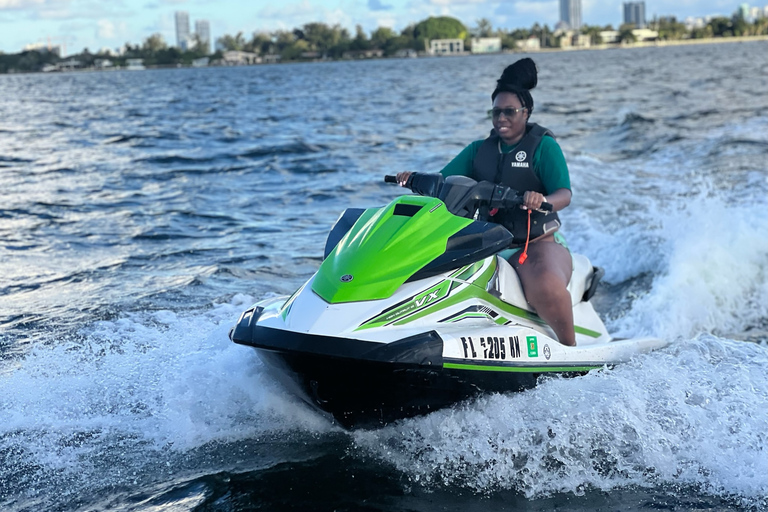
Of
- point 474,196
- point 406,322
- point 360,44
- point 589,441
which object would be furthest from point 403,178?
→ point 360,44

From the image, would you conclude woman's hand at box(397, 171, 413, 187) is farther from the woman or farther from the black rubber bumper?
the black rubber bumper

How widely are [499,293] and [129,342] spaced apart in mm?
2513

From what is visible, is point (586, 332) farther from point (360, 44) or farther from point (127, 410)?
point (360, 44)

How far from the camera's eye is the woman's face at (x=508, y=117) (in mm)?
4582

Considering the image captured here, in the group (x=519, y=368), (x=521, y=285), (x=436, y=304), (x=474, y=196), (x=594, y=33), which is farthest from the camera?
(x=594, y=33)

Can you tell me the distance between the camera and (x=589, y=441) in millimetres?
4078

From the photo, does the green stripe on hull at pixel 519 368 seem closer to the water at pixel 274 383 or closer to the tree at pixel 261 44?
the water at pixel 274 383

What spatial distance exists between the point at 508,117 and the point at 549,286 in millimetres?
998

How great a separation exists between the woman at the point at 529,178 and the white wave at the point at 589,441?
0.46m

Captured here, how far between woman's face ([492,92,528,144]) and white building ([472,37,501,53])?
16316 cm

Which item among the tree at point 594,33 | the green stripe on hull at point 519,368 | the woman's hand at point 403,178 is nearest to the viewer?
the green stripe on hull at point 519,368

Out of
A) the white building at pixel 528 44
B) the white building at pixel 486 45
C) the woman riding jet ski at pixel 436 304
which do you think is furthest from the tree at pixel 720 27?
the woman riding jet ski at pixel 436 304

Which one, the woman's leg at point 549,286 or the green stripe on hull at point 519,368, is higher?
the woman's leg at point 549,286

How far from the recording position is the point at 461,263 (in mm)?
3844
